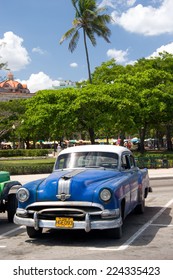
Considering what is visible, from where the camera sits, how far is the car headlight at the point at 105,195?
276 inches

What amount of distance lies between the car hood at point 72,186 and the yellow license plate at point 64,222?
0.37 metres

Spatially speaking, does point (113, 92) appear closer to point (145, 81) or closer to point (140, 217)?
point (145, 81)

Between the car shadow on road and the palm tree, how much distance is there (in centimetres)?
2986

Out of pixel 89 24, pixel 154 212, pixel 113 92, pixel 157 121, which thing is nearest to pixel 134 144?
pixel 157 121

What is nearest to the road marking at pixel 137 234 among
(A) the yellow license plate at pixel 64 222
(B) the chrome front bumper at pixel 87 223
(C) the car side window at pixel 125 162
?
(B) the chrome front bumper at pixel 87 223

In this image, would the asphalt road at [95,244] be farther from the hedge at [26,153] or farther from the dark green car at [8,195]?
the hedge at [26,153]

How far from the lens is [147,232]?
8.12 meters

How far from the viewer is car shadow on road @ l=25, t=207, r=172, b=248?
724 cm

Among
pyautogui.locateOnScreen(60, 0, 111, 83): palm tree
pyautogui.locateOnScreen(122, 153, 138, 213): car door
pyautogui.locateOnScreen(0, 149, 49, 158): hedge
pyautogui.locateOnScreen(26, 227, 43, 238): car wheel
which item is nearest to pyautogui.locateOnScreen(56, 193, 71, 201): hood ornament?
pyautogui.locateOnScreen(26, 227, 43, 238): car wheel

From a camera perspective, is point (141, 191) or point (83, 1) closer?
point (141, 191)

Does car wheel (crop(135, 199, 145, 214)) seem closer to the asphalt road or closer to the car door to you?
the asphalt road

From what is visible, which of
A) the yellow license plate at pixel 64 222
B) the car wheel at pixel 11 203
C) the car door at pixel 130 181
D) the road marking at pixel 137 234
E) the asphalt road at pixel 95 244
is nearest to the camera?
the asphalt road at pixel 95 244

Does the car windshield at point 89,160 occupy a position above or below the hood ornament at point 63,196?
above

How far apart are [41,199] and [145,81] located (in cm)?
3177
